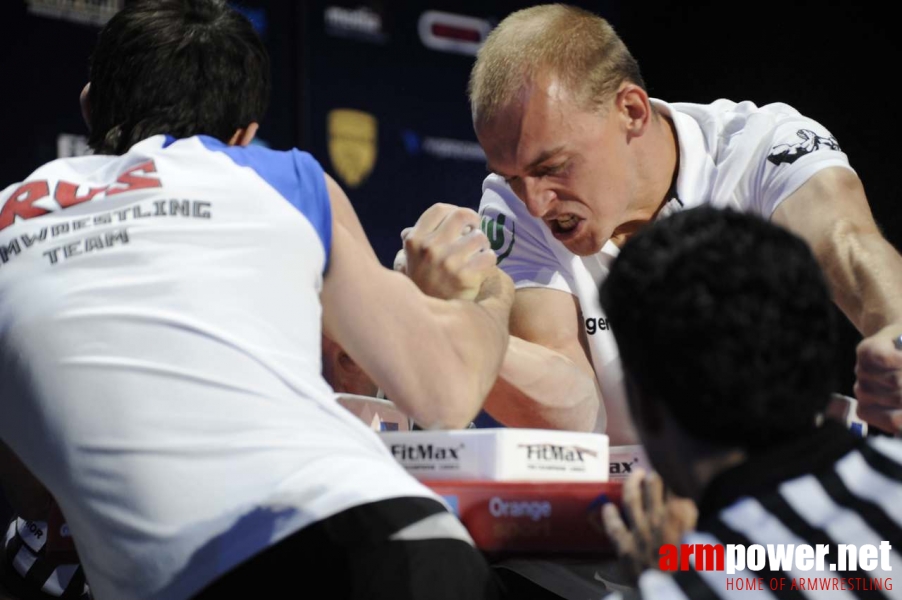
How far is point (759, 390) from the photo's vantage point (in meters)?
0.93

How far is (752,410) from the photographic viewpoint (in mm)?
932

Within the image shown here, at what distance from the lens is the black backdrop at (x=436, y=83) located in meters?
3.63

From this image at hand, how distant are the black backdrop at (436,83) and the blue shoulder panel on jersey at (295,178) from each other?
2.19 m

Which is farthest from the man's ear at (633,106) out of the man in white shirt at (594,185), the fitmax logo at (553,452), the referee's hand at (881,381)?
the fitmax logo at (553,452)

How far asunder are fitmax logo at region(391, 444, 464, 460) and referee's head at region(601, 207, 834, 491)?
402mm

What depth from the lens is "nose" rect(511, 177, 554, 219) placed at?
2146 mm

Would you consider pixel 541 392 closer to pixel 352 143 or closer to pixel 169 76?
pixel 169 76

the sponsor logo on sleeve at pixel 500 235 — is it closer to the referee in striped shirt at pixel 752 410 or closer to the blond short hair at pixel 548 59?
the blond short hair at pixel 548 59

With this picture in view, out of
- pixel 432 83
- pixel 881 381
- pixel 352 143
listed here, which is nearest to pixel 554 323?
pixel 881 381

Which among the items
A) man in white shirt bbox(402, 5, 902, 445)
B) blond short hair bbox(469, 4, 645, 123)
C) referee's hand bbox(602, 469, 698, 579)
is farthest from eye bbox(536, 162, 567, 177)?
referee's hand bbox(602, 469, 698, 579)

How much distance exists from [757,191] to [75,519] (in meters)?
1.46

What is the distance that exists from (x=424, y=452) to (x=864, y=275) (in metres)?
0.95

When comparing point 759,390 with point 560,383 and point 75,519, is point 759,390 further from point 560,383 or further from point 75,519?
point 560,383

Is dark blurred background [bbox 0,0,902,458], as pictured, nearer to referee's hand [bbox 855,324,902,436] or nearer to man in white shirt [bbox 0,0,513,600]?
referee's hand [bbox 855,324,902,436]
